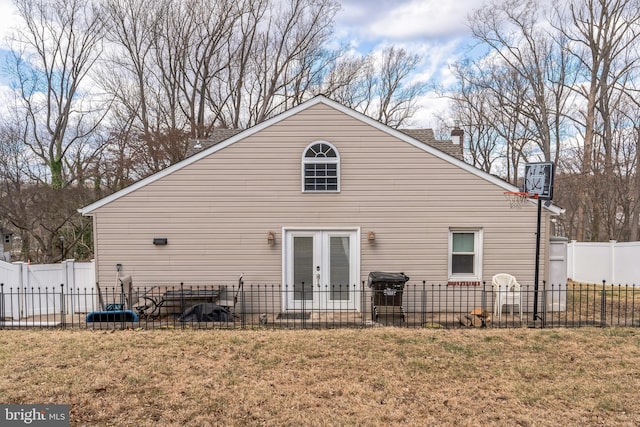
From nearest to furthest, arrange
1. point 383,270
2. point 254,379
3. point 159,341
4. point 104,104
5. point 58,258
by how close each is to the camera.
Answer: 1. point 254,379
2. point 159,341
3. point 383,270
4. point 58,258
5. point 104,104

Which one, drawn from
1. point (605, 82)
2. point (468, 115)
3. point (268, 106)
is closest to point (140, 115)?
point (268, 106)

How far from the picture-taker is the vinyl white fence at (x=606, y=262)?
46.0 ft

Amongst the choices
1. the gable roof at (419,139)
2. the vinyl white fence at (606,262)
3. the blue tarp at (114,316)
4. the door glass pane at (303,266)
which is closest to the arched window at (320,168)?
the door glass pane at (303,266)

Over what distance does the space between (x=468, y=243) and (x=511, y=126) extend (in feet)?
65.7

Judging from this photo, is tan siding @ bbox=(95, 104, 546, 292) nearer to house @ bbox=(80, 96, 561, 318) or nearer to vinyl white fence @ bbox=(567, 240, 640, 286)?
house @ bbox=(80, 96, 561, 318)

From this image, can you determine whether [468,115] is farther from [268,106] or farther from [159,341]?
[159,341]

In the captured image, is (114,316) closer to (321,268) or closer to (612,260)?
(321,268)

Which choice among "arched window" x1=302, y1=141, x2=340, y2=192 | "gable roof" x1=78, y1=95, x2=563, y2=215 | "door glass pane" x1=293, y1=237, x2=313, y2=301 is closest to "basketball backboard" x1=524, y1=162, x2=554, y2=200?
"gable roof" x1=78, y1=95, x2=563, y2=215

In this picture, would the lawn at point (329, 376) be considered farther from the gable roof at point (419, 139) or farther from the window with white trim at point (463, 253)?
the gable roof at point (419, 139)

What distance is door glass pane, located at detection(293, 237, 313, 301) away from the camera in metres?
9.84

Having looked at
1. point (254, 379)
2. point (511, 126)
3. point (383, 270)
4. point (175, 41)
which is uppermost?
point (175, 41)

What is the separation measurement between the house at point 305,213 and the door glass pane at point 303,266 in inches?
5.3

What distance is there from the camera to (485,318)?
8383 millimetres

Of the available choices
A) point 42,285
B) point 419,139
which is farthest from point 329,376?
point 419,139
